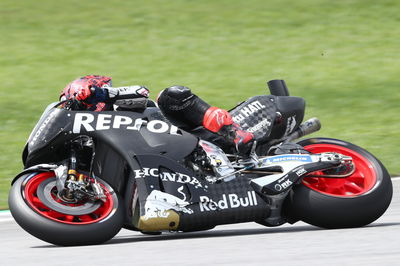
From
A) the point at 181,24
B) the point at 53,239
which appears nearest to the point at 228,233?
the point at 53,239

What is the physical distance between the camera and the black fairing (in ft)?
20.6

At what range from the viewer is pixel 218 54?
17.9 metres

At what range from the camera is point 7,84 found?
52.0 feet

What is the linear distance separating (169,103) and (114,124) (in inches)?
18.4

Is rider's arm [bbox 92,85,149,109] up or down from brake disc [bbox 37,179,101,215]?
up

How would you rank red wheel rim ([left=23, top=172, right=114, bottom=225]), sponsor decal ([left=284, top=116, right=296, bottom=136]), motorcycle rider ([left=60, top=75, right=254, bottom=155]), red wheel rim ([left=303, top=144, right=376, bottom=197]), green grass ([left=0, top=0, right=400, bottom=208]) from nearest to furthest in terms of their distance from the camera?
red wheel rim ([left=23, top=172, right=114, bottom=225])
motorcycle rider ([left=60, top=75, right=254, bottom=155])
red wheel rim ([left=303, top=144, right=376, bottom=197])
sponsor decal ([left=284, top=116, right=296, bottom=136])
green grass ([left=0, top=0, right=400, bottom=208])

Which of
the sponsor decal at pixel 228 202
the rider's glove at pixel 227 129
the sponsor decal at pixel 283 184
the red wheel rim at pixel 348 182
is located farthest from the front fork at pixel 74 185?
the red wheel rim at pixel 348 182

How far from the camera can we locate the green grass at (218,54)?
46.0 ft

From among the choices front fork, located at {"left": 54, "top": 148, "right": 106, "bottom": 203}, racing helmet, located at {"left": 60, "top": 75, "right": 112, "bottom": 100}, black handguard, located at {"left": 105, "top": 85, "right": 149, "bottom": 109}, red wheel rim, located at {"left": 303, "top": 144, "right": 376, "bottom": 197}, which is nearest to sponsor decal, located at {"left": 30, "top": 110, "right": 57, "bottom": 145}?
racing helmet, located at {"left": 60, "top": 75, "right": 112, "bottom": 100}

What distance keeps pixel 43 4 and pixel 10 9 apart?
34.6 inches

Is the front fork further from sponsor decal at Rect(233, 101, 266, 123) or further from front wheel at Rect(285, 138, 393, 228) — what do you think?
front wheel at Rect(285, 138, 393, 228)

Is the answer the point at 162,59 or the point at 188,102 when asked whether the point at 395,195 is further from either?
the point at 162,59

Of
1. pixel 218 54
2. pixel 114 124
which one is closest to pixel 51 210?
pixel 114 124

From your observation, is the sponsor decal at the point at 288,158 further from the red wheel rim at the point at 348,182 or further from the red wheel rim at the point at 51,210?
the red wheel rim at the point at 51,210
